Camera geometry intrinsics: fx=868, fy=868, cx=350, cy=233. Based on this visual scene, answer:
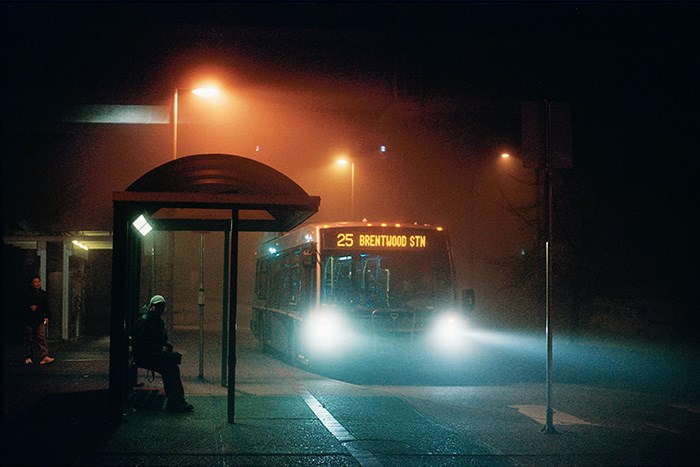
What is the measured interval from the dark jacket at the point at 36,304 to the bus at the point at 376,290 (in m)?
5.19

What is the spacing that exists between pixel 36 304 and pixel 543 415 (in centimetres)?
1024

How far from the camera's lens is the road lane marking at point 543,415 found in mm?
11445

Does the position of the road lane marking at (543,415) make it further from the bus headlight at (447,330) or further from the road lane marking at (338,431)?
the bus headlight at (447,330)

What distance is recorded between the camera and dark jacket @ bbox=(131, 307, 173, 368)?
1132 centimetres

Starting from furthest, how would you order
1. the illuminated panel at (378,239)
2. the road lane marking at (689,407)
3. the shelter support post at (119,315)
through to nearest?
1. the illuminated panel at (378,239)
2. the road lane marking at (689,407)
3. the shelter support post at (119,315)

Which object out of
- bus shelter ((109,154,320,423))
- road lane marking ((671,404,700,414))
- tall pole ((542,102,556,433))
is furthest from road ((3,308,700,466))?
bus shelter ((109,154,320,423))

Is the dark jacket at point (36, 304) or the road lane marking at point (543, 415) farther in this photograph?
the dark jacket at point (36, 304)

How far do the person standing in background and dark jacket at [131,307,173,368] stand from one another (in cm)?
642

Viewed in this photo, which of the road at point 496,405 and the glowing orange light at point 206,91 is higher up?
the glowing orange light at point 206,91

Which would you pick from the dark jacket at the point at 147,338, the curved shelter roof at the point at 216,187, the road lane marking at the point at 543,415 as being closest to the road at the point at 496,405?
the road lane marking at the point at 543,415

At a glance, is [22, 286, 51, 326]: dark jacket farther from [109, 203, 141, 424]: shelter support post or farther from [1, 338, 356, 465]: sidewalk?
[109, 203, 141, 424]: shelter support post

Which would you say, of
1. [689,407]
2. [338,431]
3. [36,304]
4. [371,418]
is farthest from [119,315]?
[689,407]

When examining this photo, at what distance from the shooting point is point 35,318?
17219mm

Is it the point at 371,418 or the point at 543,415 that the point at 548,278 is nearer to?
the point at 543,415
